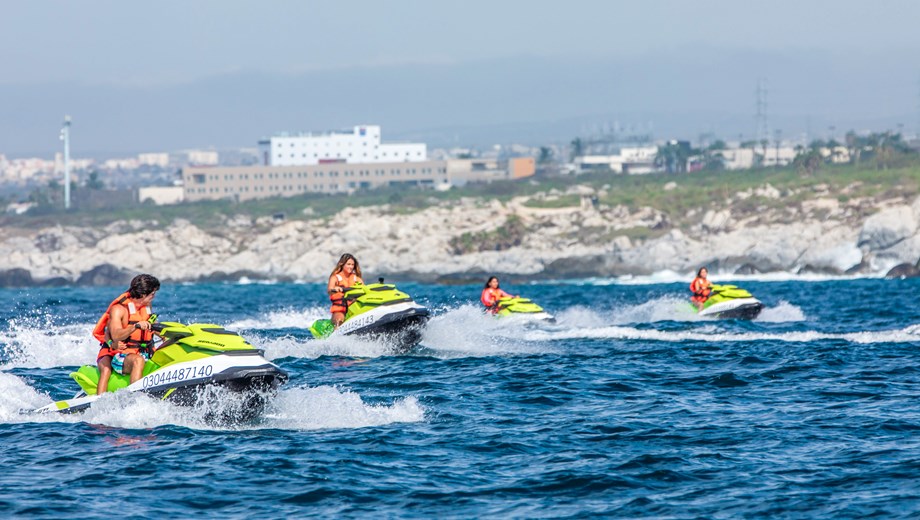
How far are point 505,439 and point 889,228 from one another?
73.0m

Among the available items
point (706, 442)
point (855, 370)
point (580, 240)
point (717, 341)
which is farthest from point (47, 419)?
point (580, 240)

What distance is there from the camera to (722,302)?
34.2 metres

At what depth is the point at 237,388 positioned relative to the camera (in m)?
15.5

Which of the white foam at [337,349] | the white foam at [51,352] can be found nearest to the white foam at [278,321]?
the white foam at [51,352]

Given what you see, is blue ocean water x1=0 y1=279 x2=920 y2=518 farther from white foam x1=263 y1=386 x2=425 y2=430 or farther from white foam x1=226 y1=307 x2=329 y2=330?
white foam x1=226 y1=307 x2=329 y2=330

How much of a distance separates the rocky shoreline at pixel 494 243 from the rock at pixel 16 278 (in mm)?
156

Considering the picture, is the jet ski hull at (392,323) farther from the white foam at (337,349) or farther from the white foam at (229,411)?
the white foam at (229,411)

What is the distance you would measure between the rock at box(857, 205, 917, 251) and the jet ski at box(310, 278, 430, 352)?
64558 mm

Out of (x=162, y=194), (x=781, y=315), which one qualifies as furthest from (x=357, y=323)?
(x=162, y=194)

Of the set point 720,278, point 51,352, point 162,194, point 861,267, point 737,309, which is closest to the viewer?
point 51,352

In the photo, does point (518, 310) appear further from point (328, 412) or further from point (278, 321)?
point (328, 412)

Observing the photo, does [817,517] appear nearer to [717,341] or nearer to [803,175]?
[717,341]

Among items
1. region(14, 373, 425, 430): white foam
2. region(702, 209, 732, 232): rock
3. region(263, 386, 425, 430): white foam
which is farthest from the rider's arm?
region(702, 209, 732, 232): rock

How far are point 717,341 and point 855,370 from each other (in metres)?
5.77
